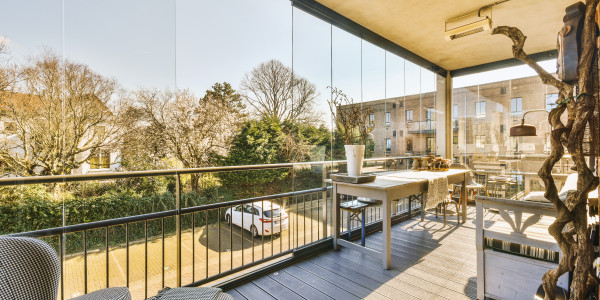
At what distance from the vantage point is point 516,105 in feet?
15.6

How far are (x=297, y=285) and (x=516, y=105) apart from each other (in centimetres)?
511

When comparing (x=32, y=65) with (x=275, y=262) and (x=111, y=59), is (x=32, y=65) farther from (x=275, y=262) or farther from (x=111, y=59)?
(x=275, y=262)

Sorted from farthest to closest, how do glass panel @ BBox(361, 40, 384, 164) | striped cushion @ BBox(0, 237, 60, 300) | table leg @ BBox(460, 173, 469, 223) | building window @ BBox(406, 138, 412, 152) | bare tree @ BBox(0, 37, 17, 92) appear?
building window @ BBox(406, 138, 412, 152) → table leg @ BBox(460, 173, 469, 223) → glass panel @ BBox(361, 40, 384, 164) → bare tree @ BBox(0, 37, 17, 92) → striped cushion @ BBox(0, 237, 60, 300)

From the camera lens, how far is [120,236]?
2.04 meters

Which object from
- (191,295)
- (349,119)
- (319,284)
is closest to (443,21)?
(349,119)

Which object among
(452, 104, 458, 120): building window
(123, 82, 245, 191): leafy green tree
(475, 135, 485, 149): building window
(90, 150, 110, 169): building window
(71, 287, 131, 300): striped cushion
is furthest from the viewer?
(123, 82, 245, 191): leafy green tree

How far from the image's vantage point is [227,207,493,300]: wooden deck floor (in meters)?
2.14

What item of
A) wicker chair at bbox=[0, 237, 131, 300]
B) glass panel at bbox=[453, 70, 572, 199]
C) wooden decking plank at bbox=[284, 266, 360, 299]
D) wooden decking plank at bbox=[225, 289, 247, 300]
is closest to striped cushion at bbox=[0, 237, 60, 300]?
wicker chair at bbox=[0, 237, 131, 300]

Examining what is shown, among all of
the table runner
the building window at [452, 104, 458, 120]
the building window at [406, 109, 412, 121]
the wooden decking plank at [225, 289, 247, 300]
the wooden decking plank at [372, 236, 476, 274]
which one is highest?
the building window at [452, 104, 458, 120]

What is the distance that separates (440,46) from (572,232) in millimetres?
3775

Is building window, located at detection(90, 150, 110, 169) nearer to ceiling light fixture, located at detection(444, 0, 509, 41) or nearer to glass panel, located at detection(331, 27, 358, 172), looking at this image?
glass panel, located at detection(331, 27, 358, 172)

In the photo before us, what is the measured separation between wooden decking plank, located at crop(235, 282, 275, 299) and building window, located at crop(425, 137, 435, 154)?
420 centimetres

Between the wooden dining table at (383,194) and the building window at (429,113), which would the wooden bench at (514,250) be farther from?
the building window at (429,113)

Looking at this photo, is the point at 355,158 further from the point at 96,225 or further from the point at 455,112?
the point at 455,112
